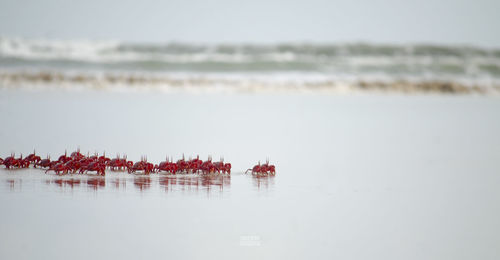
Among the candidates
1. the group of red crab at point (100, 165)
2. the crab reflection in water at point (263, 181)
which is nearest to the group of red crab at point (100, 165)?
Result: the group of red crab at point (100, 165)

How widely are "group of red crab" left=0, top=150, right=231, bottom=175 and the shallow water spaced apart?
0.20 meters

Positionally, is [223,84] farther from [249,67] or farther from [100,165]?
[100,165]

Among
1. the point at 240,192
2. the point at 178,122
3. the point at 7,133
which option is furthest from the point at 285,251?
the point at 178,122

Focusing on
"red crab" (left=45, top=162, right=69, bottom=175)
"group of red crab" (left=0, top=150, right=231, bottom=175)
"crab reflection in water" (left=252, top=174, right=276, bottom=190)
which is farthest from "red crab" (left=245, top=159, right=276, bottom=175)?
"red crab" (left=45, top=162, right=69, bottom=175)

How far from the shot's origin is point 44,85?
77.5 ft

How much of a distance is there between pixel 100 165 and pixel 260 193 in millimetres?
1861

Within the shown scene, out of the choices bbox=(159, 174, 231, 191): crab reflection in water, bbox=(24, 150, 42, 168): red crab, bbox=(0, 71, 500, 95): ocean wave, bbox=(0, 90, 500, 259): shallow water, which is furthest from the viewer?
bbox=(0, 71, 500, 95): ocean wave

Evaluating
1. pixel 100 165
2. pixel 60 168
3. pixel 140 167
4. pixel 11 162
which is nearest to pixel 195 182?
pixel 140 167

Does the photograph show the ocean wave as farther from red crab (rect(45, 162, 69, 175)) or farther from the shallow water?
red crab (rect(45, 162, 69, 175))

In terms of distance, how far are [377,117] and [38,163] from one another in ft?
33.9

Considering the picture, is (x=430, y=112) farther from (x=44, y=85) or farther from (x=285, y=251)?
(x=285, y=251)

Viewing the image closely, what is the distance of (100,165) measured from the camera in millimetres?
8078

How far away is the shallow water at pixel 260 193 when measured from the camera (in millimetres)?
5578

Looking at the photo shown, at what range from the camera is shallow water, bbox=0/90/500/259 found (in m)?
5.58
